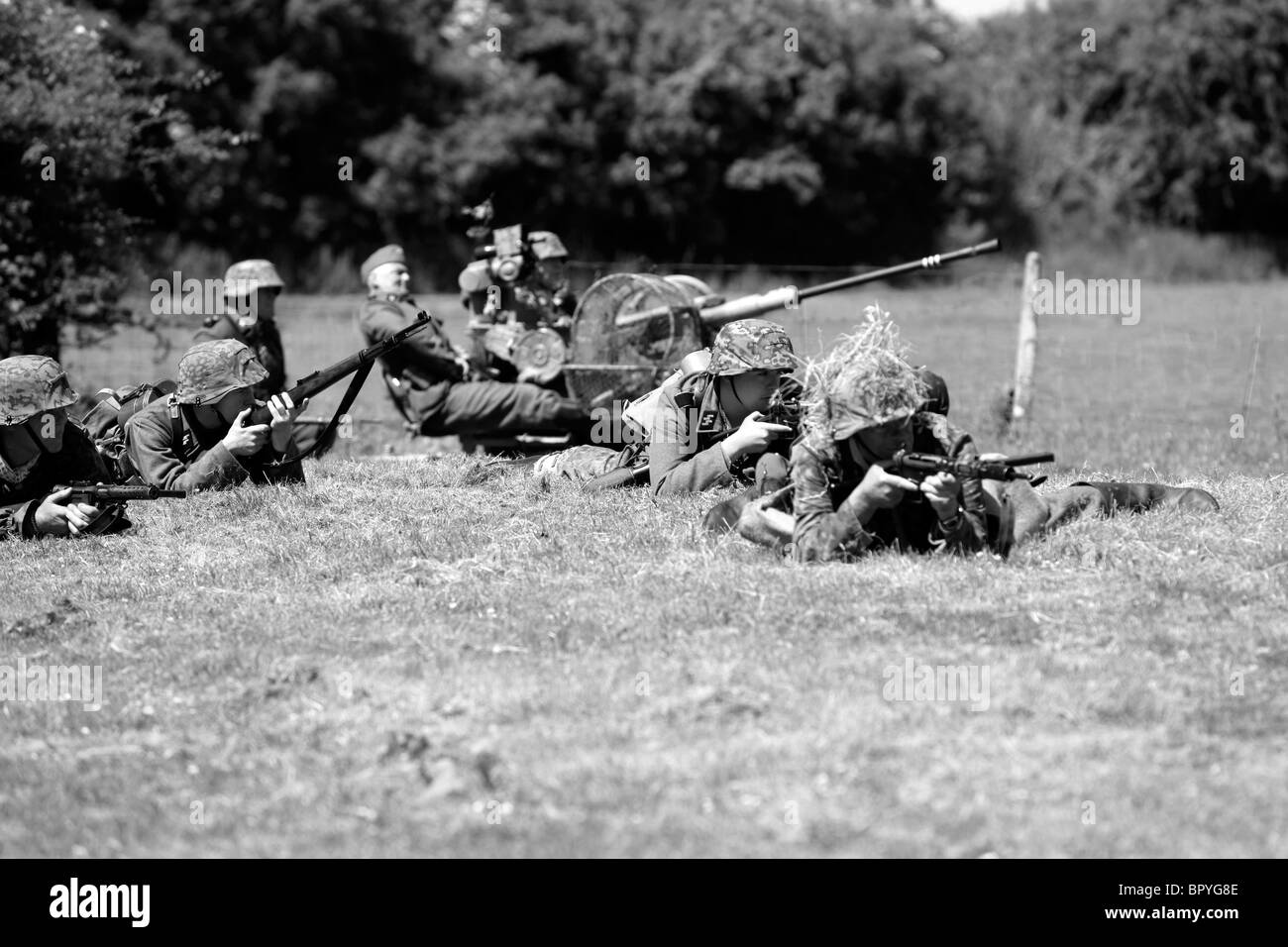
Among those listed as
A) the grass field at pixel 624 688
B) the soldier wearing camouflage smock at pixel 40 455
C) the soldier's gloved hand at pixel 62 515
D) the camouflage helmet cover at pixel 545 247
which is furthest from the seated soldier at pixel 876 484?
the camouflage helmet cover at pixel 545 247

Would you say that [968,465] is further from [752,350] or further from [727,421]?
[727,421]

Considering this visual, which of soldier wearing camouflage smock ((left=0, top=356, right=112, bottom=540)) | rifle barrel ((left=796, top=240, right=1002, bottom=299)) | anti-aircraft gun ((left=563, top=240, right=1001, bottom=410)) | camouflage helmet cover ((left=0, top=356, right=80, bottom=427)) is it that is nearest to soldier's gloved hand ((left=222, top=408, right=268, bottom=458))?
soldier wearing camouflage smock ((left=0, top=356, right=112, bottom=540))

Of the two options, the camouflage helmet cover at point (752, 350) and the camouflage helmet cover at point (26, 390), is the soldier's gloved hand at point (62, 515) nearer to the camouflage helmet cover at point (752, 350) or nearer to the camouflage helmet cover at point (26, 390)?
the camouflage helmet cover at point (26, 390)

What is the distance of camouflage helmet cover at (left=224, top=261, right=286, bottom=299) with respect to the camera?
41.9ft

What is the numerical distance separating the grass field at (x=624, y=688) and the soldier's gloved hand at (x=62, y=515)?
10 centimetres

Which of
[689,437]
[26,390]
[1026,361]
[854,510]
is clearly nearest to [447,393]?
[689,437]

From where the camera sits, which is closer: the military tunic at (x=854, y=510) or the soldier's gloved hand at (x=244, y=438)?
the military tunic at (x=854, y=510)

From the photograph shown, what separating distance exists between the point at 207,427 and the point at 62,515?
1310 mm

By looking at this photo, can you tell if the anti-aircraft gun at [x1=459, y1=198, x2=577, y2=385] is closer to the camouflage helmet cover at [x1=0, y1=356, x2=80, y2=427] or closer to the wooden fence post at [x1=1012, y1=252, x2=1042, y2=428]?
the wooden fence post at [x1=1012, y1=252, x2=1042, y2=428]

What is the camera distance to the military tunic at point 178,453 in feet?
32.8

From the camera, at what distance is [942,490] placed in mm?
Result: 7410

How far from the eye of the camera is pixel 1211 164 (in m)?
45.5

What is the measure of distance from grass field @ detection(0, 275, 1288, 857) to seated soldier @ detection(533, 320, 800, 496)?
0.80ft
